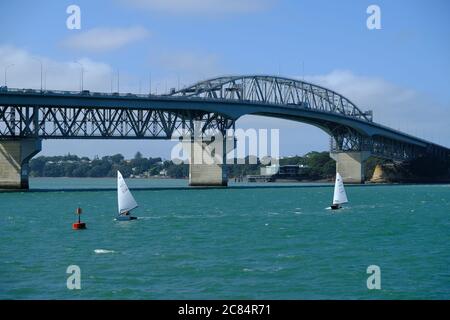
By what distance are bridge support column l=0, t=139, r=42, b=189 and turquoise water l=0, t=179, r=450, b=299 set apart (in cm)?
5362

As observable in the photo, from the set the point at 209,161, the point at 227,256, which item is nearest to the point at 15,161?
the point at 209,161

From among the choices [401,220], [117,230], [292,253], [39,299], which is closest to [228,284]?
[39,299]

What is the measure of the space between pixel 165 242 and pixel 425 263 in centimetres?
1653

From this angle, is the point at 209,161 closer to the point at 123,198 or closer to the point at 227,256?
the point at 123,198

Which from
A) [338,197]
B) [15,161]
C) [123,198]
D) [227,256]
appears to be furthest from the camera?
[15,161]

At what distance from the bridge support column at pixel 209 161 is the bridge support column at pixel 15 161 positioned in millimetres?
34077

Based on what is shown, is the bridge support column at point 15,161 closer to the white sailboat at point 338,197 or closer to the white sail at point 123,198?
the white sailboat at point 338,197

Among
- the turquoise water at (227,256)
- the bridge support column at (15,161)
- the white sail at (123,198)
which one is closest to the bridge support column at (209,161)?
the bridge support column at (15,161)

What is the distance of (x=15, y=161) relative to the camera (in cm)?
12862

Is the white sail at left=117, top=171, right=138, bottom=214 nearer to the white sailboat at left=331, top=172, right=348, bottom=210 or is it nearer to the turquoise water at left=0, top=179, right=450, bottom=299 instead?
the turquoise water at left=0, top=179, right=450, bottom=299

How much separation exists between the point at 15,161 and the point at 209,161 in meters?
38.6

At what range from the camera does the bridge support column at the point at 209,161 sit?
154m

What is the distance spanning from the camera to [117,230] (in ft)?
198

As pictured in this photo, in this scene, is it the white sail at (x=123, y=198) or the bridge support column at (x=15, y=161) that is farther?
the bridge support column at (x=15, y=161)
